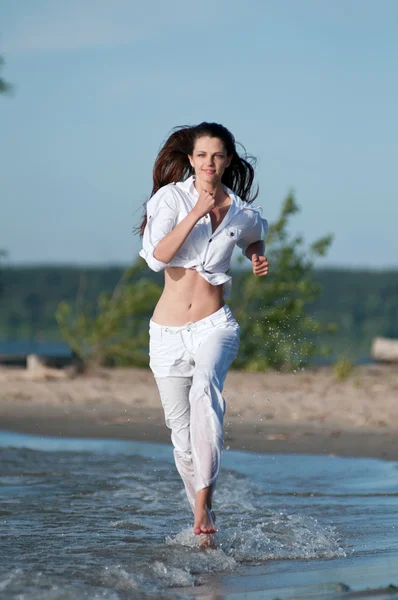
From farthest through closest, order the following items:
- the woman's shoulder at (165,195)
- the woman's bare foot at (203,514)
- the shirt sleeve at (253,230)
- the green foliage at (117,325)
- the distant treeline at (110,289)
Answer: the distant treeline at (110,289)
the green foliage at (117,325)
the shirt sleeve at (253,230)
the woman's shoulder at (165,195)
the woman's bare foot at (203,514)

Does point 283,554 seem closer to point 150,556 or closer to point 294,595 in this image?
point 150,556

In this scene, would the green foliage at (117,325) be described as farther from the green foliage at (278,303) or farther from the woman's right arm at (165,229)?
the woman's right arm at (165,229)

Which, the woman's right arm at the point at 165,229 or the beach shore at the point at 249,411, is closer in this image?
the woman's right arm at the point at 165,229

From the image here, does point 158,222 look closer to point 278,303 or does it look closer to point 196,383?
point 196,383

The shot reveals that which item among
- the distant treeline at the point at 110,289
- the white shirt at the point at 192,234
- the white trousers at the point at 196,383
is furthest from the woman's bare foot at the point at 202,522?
the distant treeline at the point at 110,289

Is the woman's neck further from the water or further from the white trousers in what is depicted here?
the water

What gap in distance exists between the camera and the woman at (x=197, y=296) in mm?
4973

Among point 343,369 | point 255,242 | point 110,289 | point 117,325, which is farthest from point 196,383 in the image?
point 110,289

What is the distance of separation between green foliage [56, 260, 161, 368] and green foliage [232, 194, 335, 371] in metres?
1.36

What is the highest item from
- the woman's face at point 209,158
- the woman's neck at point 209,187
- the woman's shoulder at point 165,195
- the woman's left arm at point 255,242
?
the woman's face at point 209,158

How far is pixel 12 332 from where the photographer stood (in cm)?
3275

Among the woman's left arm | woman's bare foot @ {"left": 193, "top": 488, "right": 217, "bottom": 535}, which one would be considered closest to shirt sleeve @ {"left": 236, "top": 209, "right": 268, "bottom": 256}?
the woman's left arm

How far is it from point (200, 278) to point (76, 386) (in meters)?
8.19

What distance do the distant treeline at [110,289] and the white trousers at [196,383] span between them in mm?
18690
